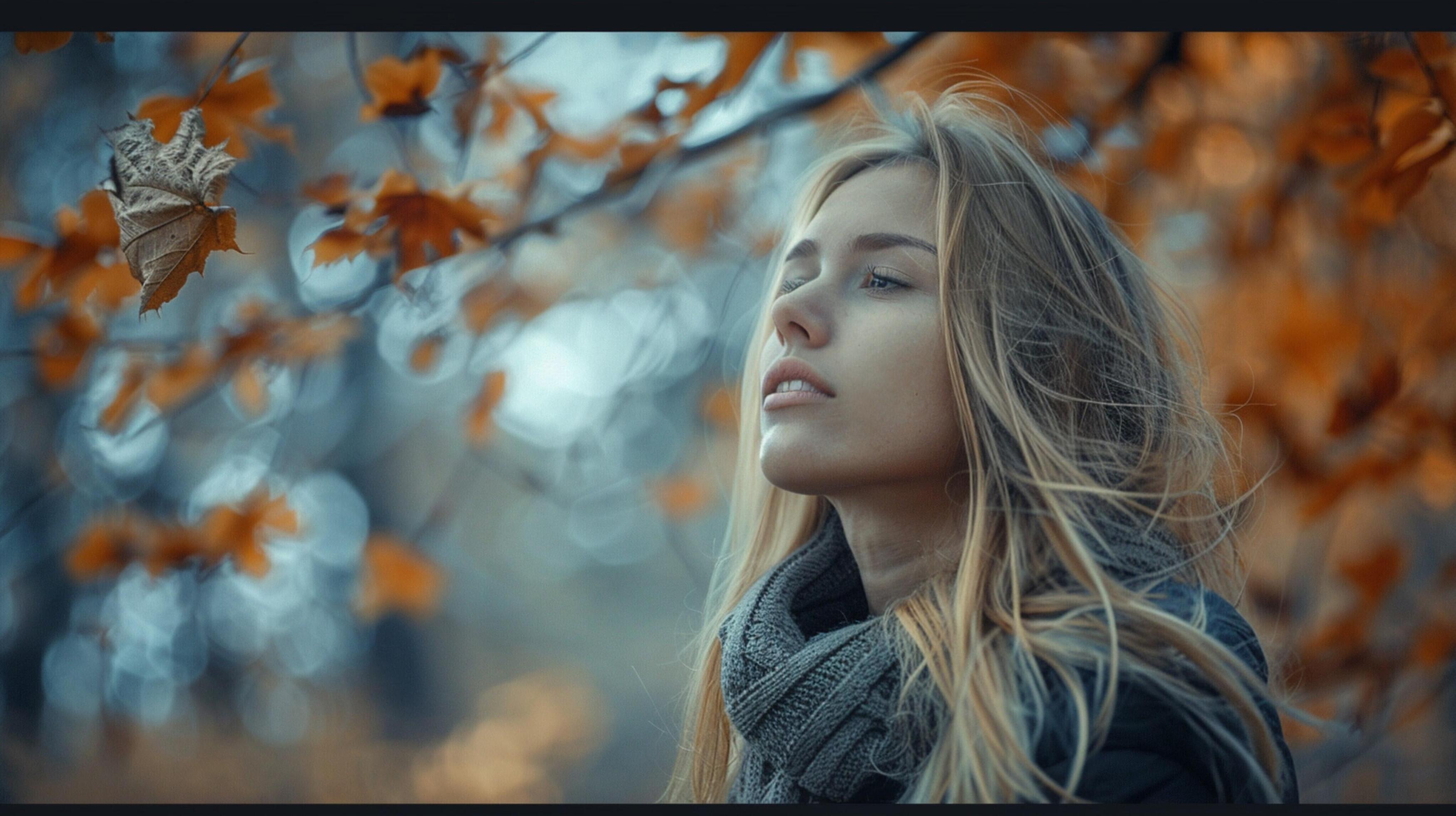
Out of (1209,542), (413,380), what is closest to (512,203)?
(1209,542)

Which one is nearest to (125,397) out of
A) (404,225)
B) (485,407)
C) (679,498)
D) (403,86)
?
(485,407)

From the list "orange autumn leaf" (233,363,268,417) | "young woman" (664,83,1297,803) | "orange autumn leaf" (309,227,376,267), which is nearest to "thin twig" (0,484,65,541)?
"orange autumn leaf" (233,363,268,417)

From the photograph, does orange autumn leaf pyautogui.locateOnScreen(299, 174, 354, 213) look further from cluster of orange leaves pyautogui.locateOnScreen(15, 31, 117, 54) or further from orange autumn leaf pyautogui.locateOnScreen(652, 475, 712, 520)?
orange autumn leaf pyautogui.locateOnScreen(652, 475, 712, 520)

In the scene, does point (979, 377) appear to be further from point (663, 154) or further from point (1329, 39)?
point (1329, 39)

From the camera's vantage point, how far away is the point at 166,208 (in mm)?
Answer: 1254

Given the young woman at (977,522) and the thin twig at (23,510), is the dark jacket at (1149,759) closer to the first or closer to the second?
the young woman at (977,522)

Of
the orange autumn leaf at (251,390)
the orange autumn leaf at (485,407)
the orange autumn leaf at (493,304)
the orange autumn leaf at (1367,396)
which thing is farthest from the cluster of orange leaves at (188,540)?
the orange autumn leaf at (1367,396)

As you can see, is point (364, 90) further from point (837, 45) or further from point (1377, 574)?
point (1377, 574)

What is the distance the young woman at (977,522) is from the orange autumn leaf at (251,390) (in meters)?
1.12

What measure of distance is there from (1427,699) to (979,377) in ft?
6.29

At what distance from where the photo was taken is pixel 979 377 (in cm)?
121

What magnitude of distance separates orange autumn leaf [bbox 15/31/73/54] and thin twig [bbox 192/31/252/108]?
19cm

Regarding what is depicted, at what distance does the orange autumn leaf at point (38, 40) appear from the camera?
1.37 m

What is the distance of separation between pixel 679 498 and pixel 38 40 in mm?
2116
